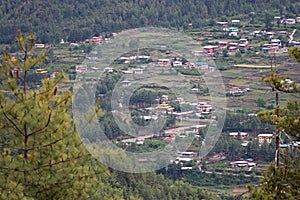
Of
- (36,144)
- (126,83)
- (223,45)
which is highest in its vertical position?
(36,144)

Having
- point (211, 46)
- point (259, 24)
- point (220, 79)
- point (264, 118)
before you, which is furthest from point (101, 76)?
point (264, 118)

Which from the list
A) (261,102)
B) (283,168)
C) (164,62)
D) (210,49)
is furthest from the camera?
(210,49)

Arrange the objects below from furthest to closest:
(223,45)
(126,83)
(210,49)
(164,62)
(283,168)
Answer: (223,45), (210,49), (164,62), (126,83), (283,168)

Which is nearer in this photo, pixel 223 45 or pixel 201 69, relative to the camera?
pixel 201 69

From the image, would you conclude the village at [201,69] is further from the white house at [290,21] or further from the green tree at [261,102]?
the green tree at [261,102]

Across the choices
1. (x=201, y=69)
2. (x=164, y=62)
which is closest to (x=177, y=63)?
(x=164, y=62)

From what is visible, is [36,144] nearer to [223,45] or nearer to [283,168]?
[283,168]
